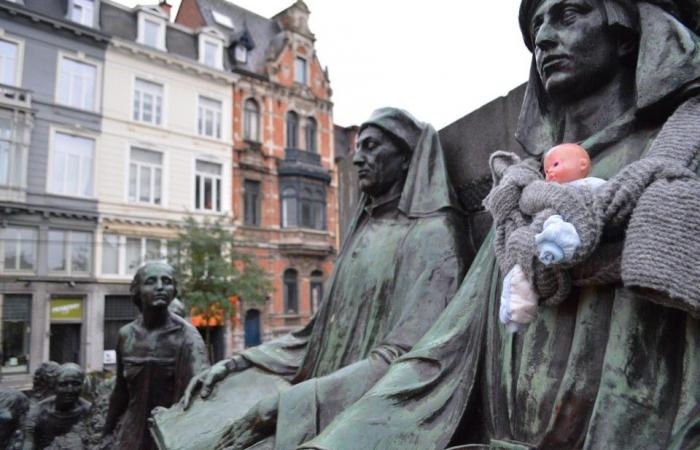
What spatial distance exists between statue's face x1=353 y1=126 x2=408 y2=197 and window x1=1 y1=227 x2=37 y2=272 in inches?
784

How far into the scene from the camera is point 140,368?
4328 millimetres

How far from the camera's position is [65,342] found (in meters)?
20.8

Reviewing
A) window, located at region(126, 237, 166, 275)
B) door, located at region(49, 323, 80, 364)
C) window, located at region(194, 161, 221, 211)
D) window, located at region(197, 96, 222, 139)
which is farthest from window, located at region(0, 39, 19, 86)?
door, located at region(49, 323, 80, 364)

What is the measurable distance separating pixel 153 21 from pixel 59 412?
72.5 ft

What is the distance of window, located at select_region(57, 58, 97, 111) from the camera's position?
21766mm

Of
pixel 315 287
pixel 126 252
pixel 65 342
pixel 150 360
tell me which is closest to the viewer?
pixel 150 360

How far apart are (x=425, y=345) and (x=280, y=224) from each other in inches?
1014

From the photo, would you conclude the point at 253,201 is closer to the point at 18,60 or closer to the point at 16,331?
the point at 18,60

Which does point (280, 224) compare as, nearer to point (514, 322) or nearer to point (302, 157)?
point (302, 157)

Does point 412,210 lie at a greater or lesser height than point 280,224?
lesser

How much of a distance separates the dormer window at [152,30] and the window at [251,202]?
658 centimetres

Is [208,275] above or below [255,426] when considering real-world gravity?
above

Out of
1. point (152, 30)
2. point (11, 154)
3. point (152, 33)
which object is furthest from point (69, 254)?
point (152, 30)

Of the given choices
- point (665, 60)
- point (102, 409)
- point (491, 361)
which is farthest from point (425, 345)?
point (102, 409)
